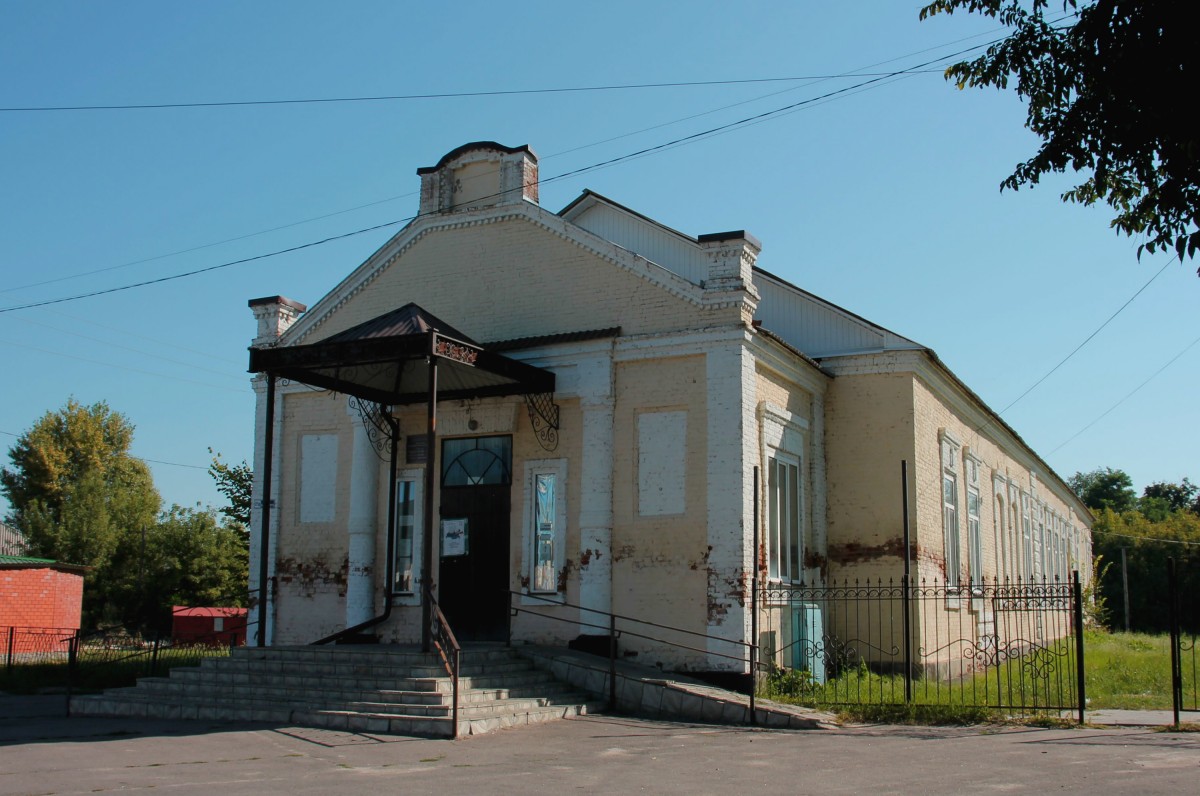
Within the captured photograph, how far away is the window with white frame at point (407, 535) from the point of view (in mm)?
16406

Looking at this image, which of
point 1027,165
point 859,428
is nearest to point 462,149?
point 859,428

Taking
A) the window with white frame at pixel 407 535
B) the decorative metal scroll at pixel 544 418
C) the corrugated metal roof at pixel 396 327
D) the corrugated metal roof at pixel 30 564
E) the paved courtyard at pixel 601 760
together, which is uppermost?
the corrugated metal roof at pixel 396 327

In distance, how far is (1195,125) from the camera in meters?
7.32

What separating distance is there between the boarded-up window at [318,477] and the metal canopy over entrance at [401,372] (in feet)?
4.00

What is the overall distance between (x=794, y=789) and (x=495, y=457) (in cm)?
858

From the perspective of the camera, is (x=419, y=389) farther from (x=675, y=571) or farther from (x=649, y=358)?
(x=675, y=571)

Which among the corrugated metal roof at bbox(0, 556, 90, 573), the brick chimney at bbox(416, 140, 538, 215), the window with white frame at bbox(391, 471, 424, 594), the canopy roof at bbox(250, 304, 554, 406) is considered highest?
the brick chimney at bbox(416, 140, 538, 215)

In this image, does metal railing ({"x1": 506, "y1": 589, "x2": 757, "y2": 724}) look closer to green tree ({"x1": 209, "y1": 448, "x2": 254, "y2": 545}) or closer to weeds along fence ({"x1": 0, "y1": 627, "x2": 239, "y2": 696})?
weeds along fence ({"x1": 0, "y1": 627, "x2": 239, "y2": 696})

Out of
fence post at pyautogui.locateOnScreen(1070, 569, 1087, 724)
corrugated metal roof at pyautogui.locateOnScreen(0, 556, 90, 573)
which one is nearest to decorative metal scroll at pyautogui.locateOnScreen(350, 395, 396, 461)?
fence post at pyautogui.locateOnScreen(1070, 569, 1087, 724)

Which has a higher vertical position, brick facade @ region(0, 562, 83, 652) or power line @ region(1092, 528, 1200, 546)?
power line @ region(1092, 528, 1200, 546)

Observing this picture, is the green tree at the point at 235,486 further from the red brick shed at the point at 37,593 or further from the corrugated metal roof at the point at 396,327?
the corrugated metal roof at the point at 396,327

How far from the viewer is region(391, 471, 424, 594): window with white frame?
16.4m

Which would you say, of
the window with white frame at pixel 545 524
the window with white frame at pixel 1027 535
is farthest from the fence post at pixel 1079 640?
the window with white frame at pixel 1027 535

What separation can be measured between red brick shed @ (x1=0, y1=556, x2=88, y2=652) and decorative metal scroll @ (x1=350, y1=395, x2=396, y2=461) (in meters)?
16.6
